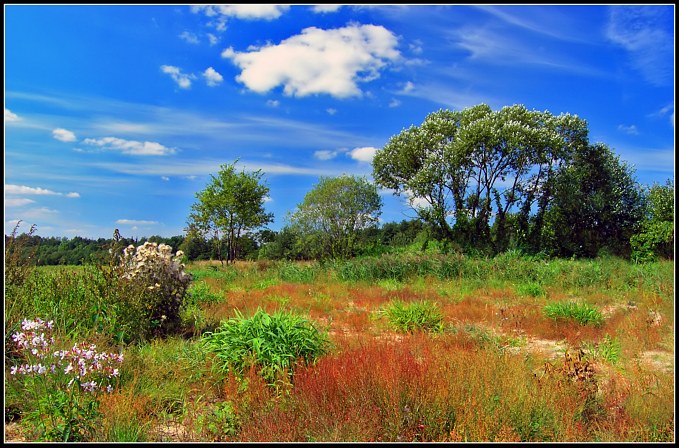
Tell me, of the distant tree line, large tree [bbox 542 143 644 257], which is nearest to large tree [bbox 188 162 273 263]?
the distant tree line

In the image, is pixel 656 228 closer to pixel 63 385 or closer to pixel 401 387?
pixel 401 387

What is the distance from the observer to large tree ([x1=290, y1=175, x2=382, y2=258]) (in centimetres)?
3212

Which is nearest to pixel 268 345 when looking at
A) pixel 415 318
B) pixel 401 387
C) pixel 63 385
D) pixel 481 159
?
pixel 401 387

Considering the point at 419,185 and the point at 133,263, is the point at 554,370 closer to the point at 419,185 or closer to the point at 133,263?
the point at 133,263

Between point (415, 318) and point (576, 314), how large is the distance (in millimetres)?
3478

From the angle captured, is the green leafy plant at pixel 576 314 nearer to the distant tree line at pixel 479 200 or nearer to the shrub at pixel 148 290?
the shrub at pixel 148 290

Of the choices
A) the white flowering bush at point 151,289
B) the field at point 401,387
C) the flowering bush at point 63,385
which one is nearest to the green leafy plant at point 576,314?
the field at point 401,387

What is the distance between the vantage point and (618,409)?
418cm

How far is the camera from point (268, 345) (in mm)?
5434

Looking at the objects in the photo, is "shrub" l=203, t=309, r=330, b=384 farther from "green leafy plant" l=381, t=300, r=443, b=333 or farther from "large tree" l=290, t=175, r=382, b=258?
"large tree" l=290, t=175, r=382, b=258

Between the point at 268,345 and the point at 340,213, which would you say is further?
the point at 340,213

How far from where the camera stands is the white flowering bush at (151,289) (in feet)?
22.1

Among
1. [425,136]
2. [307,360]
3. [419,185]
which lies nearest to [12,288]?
[307,360]

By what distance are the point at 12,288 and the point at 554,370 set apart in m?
7.79
